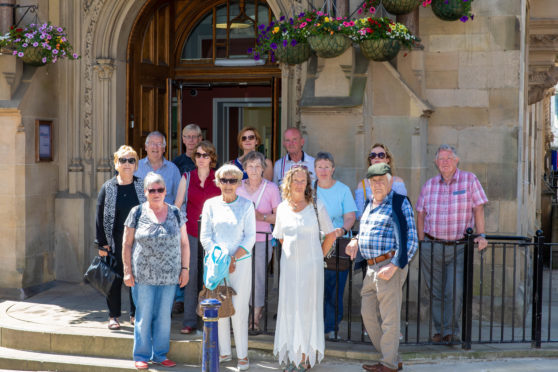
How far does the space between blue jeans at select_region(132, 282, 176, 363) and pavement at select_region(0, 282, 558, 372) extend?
17 centimetres

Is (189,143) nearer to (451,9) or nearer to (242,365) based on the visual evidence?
(242,365)

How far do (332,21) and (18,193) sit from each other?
4250mm

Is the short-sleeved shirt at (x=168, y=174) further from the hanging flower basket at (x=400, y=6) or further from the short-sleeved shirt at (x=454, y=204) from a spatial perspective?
the hanging flower basket at (x=400, y=6)

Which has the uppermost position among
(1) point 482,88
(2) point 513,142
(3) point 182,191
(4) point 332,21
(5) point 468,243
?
(4) point 332,21

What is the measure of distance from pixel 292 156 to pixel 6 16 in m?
3.94

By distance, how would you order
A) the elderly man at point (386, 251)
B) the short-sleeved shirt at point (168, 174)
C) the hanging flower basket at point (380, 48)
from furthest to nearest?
the hanging flower basket at point (380, 48) → the short-sleeved shirt at point (168, 174) → the elderly man at point (386, 251)

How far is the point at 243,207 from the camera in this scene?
6.21 m

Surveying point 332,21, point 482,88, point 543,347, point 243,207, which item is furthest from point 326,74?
point 543,347

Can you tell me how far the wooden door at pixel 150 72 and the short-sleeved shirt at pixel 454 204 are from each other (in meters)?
4.54

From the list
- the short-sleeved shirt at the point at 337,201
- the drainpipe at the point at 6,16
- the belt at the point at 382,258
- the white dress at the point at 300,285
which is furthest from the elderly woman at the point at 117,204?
the drainpipe at the point at 6,16

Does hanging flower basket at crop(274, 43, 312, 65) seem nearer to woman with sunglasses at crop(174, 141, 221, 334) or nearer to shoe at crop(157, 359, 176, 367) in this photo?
woman with sunglasses at crop(174, 141, 221, 334)

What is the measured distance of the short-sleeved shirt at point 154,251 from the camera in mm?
6160

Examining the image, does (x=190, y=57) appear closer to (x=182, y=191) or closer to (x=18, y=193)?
(x=18, y=193)

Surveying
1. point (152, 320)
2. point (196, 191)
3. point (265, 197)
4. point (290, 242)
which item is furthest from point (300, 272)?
point (196, 191)
